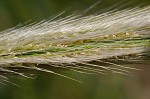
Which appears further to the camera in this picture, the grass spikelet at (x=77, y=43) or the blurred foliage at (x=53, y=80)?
the blurred foliage at (x=53, y=80)

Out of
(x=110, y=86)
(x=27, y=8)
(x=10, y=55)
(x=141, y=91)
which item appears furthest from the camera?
(x=141, y=91)

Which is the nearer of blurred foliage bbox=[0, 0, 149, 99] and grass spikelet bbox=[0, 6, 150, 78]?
grass spikelet bbox=[0, 6, 150, 78]

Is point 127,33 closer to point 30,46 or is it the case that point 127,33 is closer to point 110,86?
point 30,46

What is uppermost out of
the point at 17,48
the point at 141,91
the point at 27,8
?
the point at 27,8

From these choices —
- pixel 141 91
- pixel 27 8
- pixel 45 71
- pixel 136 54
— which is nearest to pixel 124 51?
pixel 136 54

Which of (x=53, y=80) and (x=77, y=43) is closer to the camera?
(x=77, y=43)
